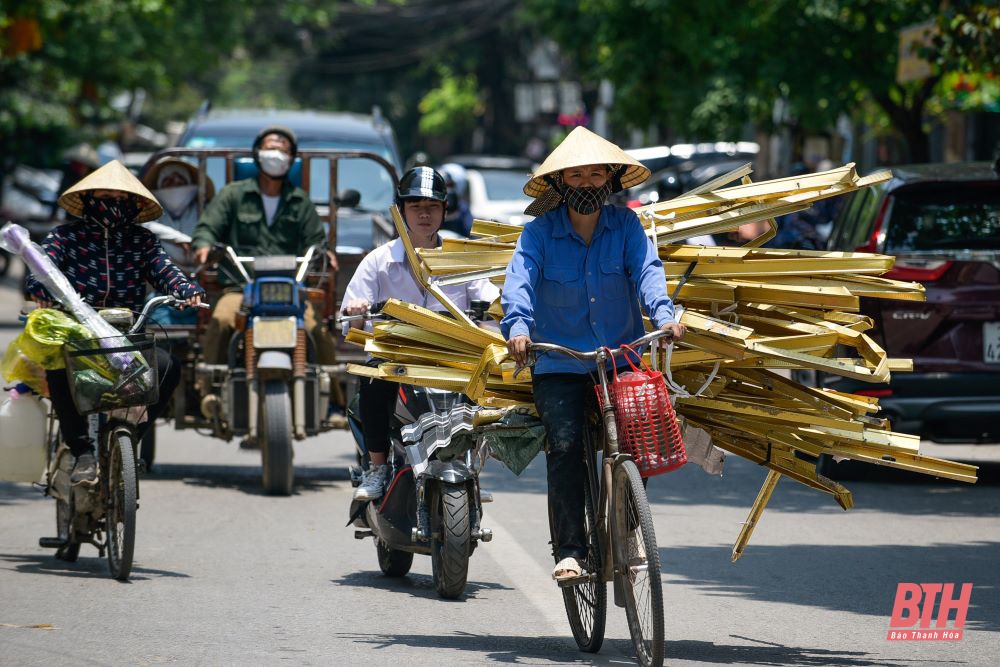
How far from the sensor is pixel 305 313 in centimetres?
1069

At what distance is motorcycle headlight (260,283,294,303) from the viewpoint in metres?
10.2

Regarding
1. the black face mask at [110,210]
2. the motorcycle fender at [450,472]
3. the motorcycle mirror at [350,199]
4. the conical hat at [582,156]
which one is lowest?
the motorcycle fender at [450,472]

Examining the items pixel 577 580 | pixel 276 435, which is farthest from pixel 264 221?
pixel 577 580

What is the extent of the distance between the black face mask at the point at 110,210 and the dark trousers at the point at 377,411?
1.47 metres

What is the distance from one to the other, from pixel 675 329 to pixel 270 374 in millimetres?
4685

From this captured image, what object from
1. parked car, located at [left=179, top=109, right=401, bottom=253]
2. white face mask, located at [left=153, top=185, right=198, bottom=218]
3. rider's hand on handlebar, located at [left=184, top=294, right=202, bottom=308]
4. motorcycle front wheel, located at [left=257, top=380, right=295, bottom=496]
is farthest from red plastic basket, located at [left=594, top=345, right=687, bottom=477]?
white face mask, located at [left=153, top=185, right=198, bottom=218]

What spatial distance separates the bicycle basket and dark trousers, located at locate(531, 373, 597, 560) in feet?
7.21

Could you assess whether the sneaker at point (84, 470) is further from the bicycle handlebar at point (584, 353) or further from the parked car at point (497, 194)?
the parked car at point (497, 194)

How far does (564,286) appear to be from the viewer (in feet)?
20.5

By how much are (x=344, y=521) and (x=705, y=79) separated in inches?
636

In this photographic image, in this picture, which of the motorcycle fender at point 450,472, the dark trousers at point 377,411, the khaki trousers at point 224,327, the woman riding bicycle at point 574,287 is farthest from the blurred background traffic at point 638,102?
the woman riding bicycle at point 574,287

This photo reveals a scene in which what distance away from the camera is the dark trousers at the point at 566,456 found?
20.0ft

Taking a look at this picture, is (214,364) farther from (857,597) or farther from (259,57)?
(259,57)

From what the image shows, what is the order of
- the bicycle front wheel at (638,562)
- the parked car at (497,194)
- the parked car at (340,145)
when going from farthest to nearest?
the parked car at (497,194) → the parked car at (340,145) → the bicycle front wheel at (638,562)
